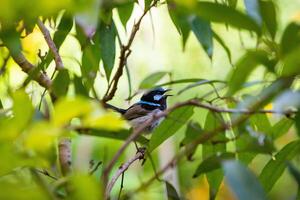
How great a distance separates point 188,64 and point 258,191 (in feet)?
9.69

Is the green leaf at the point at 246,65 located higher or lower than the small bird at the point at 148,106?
higher

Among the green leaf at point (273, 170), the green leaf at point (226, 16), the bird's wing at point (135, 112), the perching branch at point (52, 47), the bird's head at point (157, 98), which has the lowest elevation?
the bird's head at point (157, 98)

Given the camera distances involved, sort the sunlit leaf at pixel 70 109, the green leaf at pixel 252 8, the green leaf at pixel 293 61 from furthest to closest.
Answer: the green leaf at pixel 252 8 < the green leaf at pixel 293 61 < the sunlit leaf at pixel 70 109

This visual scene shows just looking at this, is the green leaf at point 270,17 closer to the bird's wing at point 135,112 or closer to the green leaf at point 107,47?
the green leaf at point 107,47

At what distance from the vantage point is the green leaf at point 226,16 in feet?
2.43

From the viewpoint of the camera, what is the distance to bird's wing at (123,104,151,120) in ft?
7.16

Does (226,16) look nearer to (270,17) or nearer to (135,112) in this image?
(270,17)

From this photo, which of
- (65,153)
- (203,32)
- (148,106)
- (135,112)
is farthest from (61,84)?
(148,106)

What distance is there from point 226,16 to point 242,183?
0.19m

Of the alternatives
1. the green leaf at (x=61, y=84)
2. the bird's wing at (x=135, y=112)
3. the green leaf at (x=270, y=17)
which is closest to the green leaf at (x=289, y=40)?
the green leaf at (x=270, y=17)

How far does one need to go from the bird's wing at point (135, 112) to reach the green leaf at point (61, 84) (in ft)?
3.81

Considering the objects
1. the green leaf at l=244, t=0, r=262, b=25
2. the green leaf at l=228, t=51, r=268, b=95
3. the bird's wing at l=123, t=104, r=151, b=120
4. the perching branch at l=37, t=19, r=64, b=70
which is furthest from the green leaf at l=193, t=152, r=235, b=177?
the bird's wing at l=123, t=104, r=151, b=120

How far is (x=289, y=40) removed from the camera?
0.73 metres

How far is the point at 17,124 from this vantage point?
1.93 feet
